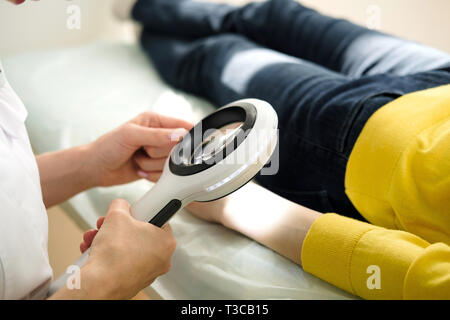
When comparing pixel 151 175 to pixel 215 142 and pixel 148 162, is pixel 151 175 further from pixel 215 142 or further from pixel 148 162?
pixel 215 142

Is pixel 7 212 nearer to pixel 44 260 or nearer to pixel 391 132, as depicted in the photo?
pixel 44 260

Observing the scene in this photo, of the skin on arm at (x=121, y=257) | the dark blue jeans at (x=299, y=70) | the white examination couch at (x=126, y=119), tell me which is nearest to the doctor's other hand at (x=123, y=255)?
the skin on arm at (x=121, y=257)

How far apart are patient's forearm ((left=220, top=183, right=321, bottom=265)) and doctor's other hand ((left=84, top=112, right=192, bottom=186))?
13 centimetres

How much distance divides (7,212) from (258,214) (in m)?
0.33

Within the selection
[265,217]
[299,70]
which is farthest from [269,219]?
[299,70]

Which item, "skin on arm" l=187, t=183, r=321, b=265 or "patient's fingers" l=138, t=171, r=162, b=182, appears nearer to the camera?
"skin on arm" l=187, t=183, r=321, b=265

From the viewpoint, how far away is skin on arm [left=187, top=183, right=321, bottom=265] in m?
0.61

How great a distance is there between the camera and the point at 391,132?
2.06ft

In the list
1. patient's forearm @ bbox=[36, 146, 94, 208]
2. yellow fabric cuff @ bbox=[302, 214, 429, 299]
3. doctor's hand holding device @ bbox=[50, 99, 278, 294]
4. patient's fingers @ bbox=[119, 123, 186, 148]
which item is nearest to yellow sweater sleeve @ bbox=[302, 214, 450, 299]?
yellow fabric cuff @ bbox=[302, 214, 429, 299]

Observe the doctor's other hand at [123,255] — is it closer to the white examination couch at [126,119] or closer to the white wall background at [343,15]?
the white examination couch at [126,119]

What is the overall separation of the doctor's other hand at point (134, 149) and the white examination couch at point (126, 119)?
0.14ft

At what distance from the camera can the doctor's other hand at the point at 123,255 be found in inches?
18.6

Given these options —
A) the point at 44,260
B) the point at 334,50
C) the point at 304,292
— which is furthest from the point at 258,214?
the point at 334,50

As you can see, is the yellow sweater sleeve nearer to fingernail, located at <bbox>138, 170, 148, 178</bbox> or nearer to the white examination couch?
the white examination couch
